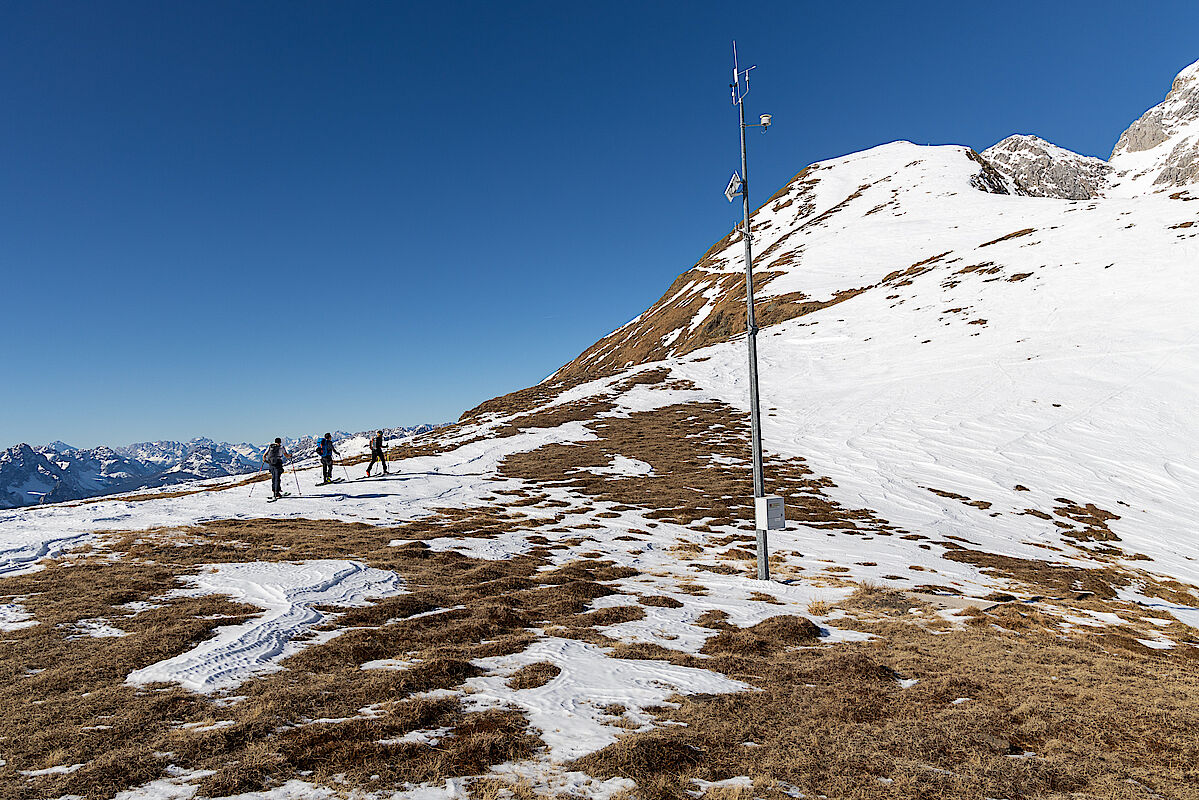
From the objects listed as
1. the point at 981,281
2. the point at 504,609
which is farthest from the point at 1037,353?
the point at 504,609

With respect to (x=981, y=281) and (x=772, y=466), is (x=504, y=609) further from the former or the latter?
(x=981, y=281)

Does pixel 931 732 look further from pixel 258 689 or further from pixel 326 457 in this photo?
pixel 326 457

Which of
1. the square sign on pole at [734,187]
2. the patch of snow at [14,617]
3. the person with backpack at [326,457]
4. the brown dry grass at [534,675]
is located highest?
the square sign on pole at [734,187]

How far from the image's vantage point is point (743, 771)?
5.53 m

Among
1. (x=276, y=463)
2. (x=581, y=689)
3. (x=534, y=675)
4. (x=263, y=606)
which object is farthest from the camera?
(x=276, y=463)

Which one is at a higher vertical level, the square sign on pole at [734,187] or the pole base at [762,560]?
the square sign on pole at [734,187]

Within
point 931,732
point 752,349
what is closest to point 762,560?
point 752,349

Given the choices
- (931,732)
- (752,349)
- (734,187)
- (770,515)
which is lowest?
(931,732)

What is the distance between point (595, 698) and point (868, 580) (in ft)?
33.0

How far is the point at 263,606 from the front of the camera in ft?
33.5

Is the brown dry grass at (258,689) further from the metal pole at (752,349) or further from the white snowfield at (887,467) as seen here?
the metal pole at (752,349)

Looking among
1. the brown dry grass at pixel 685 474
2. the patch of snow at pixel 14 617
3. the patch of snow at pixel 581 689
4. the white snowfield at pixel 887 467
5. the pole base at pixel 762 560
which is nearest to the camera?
the patch of snow at pixel 581 689

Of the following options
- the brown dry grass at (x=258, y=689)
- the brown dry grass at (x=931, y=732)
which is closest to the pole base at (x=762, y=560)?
the brown dry grass at (x=258, y=689)

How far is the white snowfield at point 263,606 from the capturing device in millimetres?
7320
